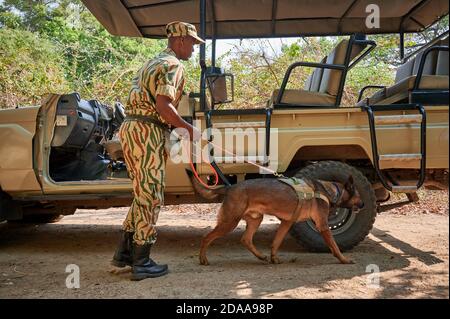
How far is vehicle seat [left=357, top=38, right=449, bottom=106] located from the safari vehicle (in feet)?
0.04

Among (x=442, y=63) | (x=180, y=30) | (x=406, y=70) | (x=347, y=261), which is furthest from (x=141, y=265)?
(x=406, y=70)

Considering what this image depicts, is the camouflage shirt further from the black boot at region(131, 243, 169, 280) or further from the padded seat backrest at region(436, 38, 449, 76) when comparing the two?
the padded seat backrest at region(436, 38, 449, 76)

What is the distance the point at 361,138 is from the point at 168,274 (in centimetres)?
209

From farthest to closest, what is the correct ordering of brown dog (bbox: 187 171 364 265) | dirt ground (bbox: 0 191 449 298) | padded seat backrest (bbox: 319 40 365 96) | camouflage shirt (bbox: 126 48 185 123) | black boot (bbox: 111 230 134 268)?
1. padded seat backrest (bbox: 319 40 365 96)
2. brown dog (bbox: 187 171 364 265)
3. black boot (bbox: 111 230 134 268)
4. camouflage shirt (bbox: 126 48 185 123)
5. dirt ground (bbox: 0 191 449 298)

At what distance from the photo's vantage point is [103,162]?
4.85m

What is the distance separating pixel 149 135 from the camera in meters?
3.14

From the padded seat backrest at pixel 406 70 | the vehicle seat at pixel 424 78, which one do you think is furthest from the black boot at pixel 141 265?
the padded seat backrest at pixel 406 70

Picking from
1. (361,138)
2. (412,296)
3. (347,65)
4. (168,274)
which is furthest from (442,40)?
(168,274)

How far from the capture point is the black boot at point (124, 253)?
Answer: 3352 mm

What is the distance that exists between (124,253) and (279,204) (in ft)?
4.40

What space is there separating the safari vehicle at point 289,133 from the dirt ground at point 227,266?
0.42m

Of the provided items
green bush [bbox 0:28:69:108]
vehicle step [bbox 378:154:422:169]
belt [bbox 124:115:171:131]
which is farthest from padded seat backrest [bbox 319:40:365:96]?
green bush [bbox 0:28:69:108]

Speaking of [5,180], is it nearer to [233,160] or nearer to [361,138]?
[233,160]

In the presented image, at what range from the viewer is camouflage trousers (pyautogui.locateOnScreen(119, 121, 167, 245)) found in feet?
10.2
